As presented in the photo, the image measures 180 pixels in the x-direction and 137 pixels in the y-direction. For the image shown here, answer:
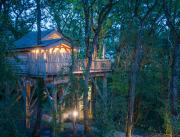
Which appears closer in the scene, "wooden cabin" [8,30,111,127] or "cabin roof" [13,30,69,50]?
"wooden cabin" [8,30,111,127]

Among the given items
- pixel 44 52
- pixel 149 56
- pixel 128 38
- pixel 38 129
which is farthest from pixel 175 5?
pixel 38 129

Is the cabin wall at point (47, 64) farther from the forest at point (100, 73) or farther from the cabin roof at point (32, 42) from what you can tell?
the cabin roof at point (32, 42)

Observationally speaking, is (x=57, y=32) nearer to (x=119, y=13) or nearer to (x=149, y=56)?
(x=119, y=13)

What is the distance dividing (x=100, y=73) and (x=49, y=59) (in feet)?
20.5

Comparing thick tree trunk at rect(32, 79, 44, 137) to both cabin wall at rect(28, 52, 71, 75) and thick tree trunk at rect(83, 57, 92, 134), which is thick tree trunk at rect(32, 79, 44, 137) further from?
thick tree trunk at rect(83, 57, 92, 134)

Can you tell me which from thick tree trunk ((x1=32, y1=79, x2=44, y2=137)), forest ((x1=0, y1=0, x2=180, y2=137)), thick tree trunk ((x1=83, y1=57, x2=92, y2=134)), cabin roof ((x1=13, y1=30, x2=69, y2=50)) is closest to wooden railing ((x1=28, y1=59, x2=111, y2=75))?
forest ((x1=0, y1=0, x2=180, y2=137))

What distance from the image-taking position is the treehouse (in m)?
16.4

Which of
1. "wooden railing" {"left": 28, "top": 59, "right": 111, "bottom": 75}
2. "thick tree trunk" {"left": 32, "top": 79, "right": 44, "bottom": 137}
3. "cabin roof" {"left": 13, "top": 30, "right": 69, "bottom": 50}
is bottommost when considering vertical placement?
"thick tree trunk" {"left": 32, "top": 79, "right": 44, "bottom": 137}

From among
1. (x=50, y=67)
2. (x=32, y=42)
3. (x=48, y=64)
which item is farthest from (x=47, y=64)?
(x=32, y=42)

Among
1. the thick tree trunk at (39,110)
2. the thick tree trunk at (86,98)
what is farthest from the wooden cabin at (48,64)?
the thick tree trunk at (86,98)

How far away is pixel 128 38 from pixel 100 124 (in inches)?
327

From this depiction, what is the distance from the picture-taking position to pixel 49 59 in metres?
16.6

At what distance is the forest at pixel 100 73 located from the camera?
13.5 m

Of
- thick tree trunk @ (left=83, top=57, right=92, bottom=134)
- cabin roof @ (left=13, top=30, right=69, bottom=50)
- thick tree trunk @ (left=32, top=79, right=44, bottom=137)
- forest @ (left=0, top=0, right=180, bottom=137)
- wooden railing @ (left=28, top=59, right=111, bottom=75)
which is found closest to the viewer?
forest @ (left=0, top=0, right=180, bottom=137)
